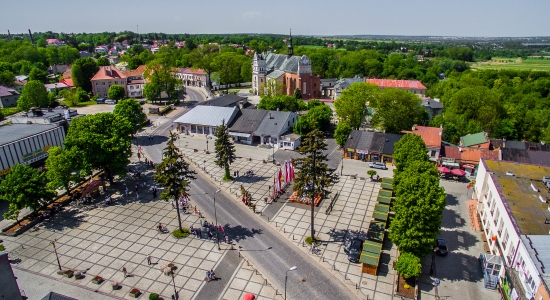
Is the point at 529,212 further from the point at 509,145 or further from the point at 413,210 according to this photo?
the point at 509,145

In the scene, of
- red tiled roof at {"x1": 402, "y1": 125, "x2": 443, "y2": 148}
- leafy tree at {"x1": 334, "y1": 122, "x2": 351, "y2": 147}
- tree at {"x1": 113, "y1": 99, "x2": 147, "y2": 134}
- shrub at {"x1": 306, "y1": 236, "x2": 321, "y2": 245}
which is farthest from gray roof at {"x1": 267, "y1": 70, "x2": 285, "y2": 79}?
shrub at {"x1": 306, "y1": 236, "x2": 321, "y2": 245}

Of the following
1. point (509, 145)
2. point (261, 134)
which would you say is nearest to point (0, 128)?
point (261, 134)

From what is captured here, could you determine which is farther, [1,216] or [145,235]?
[1,216]

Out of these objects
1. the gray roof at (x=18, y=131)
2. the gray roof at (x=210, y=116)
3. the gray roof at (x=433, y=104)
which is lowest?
the gray roof at (x=433, y=104)

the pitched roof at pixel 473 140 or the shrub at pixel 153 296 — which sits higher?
the pitched roof at pixel 473 140

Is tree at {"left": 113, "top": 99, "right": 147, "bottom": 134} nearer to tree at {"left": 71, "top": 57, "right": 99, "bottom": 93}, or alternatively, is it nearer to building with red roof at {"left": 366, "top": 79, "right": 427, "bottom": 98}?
tree at {"left": 71, "top": 57, "right": 99, "bottom": 93}

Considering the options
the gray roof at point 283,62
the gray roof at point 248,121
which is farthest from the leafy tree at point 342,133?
the gray roof at point 283,62

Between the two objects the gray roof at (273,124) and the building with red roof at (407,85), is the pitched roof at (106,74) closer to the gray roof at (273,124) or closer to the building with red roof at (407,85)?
the gray roof at (273,124)
